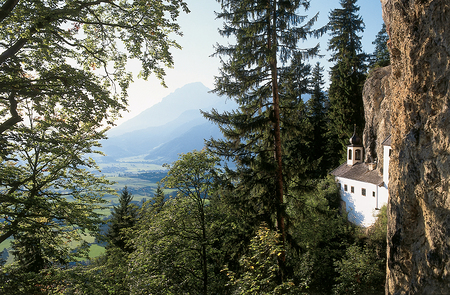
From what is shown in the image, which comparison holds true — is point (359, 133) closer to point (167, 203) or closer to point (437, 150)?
point (167, 203)

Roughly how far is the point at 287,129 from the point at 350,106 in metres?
21.3

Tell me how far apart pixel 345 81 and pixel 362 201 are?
13550 mm

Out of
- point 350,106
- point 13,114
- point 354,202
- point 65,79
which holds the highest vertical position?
point 350,106

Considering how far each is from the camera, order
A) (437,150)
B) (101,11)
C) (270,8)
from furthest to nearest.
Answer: (270,8)
(101,11)
(437,150)

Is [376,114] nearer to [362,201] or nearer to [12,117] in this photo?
[362,201]

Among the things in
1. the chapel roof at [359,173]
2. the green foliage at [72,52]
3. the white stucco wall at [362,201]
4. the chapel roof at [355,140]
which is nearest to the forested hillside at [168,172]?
the green foliage at [72,52]

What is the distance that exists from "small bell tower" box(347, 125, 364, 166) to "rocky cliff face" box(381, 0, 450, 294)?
844 inches

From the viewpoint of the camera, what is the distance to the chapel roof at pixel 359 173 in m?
21.2

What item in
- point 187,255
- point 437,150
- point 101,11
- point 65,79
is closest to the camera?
point 437,150

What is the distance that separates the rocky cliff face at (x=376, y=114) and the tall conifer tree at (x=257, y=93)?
15.4 meters

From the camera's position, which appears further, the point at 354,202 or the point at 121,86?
the point at 354,202

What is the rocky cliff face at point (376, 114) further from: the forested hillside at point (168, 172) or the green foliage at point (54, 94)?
the green foliage at point (54, 94)

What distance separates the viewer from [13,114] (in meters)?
6.03

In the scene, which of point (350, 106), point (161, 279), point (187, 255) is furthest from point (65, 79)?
point (350, 106)
